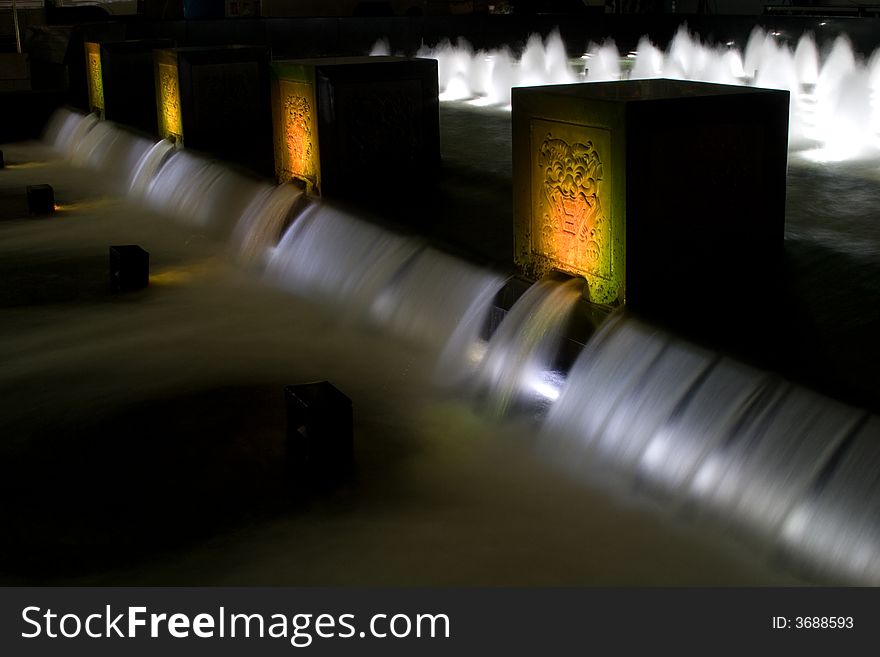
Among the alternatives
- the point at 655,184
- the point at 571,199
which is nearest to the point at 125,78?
the point at 571,199

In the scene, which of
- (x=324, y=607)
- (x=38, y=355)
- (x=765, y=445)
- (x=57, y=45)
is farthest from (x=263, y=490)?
(x=57, y=45)

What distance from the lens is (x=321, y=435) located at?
482cm

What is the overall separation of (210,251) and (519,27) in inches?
429

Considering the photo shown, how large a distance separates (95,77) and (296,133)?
624cm

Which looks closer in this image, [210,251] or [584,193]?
[584,193]

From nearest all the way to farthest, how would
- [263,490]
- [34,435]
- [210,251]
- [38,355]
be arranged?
[263,490]
[34,435]
[38,355]
[210,251]

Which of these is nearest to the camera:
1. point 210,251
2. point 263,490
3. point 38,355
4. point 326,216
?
point 263,490

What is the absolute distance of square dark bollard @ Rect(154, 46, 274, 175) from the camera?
1102cm

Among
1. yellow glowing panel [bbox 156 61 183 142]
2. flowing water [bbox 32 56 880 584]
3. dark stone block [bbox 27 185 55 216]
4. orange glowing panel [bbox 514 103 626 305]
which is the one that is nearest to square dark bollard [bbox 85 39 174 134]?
yellow glowing panel [bbox 156 61 183 142]

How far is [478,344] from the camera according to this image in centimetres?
595

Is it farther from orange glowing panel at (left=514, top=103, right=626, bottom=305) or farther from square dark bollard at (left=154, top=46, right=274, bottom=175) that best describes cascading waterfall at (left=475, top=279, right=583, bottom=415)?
square dark bollard at (left=154, top=46, right=274, bottom=175)

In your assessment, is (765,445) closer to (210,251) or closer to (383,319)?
(383,319)

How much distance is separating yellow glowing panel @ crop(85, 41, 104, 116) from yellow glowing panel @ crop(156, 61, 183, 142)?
2.26 meters

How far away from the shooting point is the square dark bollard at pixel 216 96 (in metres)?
11.0
